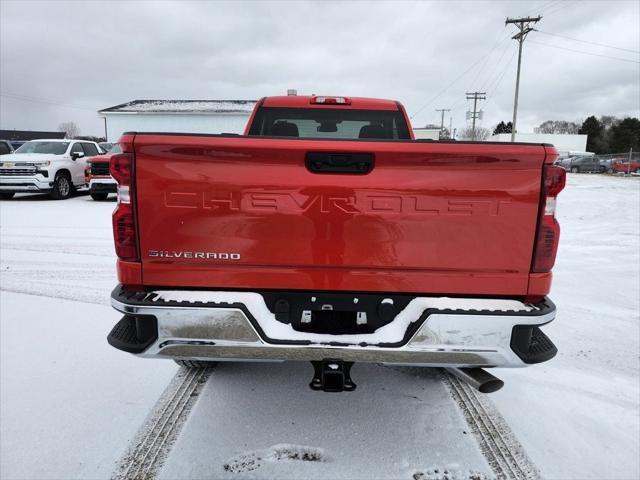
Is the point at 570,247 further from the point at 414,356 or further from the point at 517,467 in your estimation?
the point at 414,356

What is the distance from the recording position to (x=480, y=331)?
2.11 meters

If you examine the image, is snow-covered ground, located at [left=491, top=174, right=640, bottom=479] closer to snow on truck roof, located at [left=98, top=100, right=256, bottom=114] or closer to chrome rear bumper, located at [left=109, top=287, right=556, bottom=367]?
chrome rear bumper, located at [left=109, top=287, right=556, bottom=367]

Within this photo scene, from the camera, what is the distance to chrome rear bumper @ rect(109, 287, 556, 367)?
6.90 feet

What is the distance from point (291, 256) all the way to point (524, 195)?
1.16 m

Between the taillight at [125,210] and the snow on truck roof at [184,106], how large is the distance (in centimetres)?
3026

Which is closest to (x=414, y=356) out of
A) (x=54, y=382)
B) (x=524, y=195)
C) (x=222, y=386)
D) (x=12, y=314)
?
(x=524, y=195)

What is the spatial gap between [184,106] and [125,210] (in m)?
35.0

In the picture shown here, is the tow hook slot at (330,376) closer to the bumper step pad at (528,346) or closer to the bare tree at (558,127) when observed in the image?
the bumper step pad at (528,346)

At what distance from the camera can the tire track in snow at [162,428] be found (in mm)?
2389

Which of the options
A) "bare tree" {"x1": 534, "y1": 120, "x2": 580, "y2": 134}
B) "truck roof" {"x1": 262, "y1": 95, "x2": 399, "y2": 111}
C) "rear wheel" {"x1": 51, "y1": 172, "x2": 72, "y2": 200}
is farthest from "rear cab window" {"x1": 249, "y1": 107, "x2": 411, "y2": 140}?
"bare tree" {"x1": 534, "y1": 120, "x2": 580, "y2": 134}

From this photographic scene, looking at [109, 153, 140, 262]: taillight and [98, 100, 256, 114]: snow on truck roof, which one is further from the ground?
[98, 100, 256, 114]: snow on truck roof

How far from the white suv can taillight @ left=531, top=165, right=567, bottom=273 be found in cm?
1533

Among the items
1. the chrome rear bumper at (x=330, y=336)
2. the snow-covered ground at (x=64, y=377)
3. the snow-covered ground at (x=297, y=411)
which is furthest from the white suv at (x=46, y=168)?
the chrome rear bumper at (x=330, y=336)

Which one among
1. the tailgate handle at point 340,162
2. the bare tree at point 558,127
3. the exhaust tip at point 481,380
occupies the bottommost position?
the exhaust tip at point 481,380
